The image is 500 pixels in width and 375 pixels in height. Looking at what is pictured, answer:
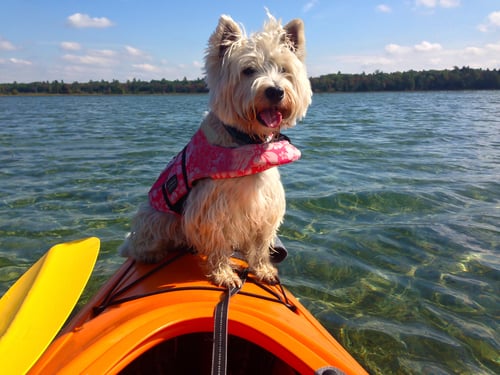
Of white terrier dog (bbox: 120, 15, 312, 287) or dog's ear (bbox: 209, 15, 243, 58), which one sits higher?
dog's ear (bbox: 209, 15, 243, 58)

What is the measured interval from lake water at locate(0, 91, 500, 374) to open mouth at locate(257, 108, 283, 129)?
2.16 metres

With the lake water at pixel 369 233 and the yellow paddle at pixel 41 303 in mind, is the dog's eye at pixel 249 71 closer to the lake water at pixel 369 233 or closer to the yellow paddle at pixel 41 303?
the yellow paddle at pixel 41 303

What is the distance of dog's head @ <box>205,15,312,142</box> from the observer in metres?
2.86

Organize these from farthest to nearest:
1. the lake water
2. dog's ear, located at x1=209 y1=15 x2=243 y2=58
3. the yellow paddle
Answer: the lake water, dog's ear, located at x1=209 y1=15 x2=243 y2=58, the yellow paddle

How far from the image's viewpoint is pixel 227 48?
3029 millimetres

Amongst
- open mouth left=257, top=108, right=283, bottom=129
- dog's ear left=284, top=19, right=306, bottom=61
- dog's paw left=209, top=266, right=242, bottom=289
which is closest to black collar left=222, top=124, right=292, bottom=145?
open mouth left=257, top=108, right=283, bottom=129

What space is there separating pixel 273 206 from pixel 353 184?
553cm

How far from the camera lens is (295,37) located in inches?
126

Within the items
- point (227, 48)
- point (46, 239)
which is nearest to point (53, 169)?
point (46, 239)

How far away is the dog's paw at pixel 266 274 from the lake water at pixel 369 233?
1025 mm

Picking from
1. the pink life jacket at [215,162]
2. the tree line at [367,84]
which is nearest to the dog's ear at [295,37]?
the pink life jacket at [215,162]

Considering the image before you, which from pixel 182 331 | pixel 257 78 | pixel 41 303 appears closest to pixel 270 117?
pixel 257 78

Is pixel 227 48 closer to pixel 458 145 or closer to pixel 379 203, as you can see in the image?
pixel 379 203

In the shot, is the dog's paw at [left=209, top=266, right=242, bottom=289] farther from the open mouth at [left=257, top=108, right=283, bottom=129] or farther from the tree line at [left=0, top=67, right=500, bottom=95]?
the tree line at [left=0, top=67, right=500, bottom=95]
